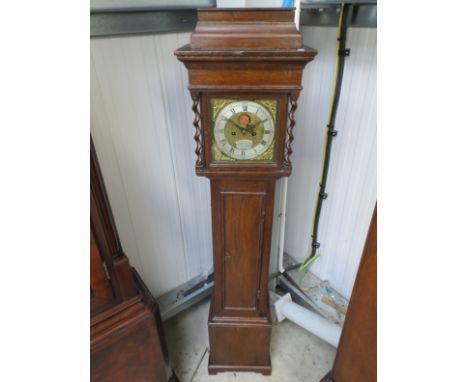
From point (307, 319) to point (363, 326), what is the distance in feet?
1.77

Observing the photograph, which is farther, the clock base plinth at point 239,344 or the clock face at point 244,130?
the clock base plinth at point 239,344

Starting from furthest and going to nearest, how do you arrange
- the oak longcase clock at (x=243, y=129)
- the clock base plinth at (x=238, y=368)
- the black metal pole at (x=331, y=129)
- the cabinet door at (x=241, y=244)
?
1. the clock base plinth at (x=238, y=368)
2. the black metal pole at (x=331, y=129)
3. the cabinet door at (x=241, y=244)
4. the oak longcase clock at (x=243, y=129)

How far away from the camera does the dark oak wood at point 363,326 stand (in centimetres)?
82

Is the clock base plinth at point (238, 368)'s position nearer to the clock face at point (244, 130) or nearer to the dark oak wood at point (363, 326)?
the dark oak wood at point (363, 326)

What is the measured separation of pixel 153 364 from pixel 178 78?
3.23ft

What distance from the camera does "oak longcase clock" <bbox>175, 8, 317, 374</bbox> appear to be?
2.40 feet

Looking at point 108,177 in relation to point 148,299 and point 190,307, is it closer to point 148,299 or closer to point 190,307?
point 148,299

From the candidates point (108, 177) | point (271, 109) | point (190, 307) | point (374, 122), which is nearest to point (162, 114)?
point (108, 177)

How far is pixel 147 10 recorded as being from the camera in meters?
0.95

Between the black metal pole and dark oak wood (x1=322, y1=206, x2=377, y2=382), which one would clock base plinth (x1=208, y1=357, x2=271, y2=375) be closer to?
dark oak wood (x1=322, y1=206, x2=377, y2=382)

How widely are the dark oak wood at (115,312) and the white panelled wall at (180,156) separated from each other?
1.10 feet

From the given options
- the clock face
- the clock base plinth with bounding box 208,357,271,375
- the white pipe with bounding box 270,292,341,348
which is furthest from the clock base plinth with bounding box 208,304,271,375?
the clock face

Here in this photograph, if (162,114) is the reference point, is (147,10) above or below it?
above

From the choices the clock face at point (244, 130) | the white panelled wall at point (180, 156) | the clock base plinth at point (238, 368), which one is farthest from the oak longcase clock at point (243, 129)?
the white panelled wall at point (180, 156)
